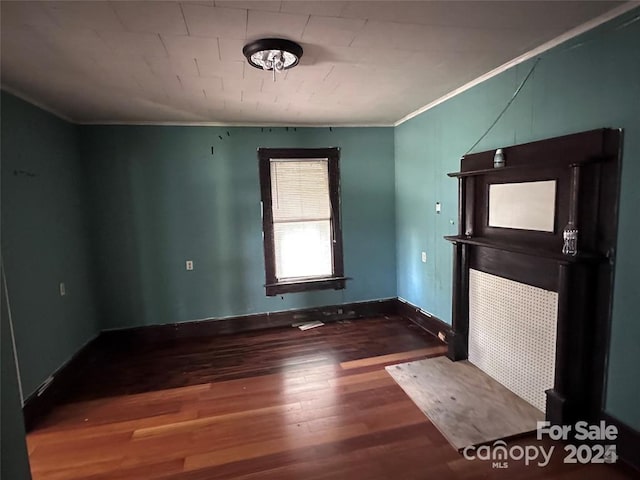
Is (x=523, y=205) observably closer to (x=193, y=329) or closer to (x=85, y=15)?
(x=85, y=15)

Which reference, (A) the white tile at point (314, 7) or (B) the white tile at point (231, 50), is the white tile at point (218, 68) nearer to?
(B) the white tile at point (231, 50)

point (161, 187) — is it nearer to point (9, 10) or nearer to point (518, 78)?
point (9, 10)

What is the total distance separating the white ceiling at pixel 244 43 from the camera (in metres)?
1.64

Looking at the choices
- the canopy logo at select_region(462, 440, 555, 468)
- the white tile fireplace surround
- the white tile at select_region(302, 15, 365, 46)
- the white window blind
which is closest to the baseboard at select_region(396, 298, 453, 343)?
the white tile fireplace surround

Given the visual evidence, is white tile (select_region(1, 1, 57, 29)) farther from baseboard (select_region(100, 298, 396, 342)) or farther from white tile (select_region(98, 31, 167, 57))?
baseboard (select_region(100, 298, 396, 342))

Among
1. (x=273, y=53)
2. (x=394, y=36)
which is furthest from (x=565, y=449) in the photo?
(x=273, y=53)

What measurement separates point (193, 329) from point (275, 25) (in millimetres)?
3291

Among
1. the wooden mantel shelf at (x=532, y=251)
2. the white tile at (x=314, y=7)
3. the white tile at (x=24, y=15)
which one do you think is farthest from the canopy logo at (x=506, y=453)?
the white tile at (x=24, y=15)

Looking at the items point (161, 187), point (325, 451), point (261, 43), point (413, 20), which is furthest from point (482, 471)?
point (161, 187)

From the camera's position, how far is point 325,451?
6.69 feet

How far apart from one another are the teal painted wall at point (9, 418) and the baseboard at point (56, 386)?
114 centimetres

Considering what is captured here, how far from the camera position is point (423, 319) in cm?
387

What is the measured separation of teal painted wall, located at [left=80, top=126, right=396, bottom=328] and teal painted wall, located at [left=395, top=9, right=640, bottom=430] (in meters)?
1.10

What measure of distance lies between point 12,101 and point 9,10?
50.7 inches
